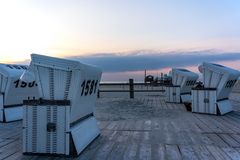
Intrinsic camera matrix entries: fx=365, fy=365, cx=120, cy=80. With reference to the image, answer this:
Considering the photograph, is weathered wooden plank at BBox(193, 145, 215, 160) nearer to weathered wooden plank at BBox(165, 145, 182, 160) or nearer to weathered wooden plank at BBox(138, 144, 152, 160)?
weathered wooden plank at BBox(165, 145, 182, 160)

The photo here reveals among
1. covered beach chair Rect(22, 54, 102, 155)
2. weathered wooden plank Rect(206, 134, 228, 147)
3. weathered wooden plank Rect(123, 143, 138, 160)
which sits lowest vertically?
weathered wooden plank Rect(123, 143, 138, 160)

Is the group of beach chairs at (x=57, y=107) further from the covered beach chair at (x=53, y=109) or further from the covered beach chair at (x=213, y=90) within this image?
the covered beach chair at (x=213, y=90)

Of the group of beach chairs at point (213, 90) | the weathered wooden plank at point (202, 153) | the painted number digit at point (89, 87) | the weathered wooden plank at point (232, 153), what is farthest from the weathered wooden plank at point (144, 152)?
the group of beach chairs at point (213, 90)

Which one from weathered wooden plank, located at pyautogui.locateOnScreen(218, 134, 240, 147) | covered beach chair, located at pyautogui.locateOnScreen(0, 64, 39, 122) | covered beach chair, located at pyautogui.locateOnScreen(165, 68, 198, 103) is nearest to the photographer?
weathered wooden plank, located at pyautogui.locateOnScreen(218, 134, 240, 147)

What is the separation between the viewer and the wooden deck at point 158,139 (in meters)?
4.64

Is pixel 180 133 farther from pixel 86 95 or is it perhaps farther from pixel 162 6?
pixel 162 6

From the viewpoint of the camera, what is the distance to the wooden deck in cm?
464

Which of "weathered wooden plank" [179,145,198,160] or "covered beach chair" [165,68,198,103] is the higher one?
"covered beach chair" [165,68,198,103]

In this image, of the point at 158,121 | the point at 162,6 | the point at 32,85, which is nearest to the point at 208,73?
the point at 158,121

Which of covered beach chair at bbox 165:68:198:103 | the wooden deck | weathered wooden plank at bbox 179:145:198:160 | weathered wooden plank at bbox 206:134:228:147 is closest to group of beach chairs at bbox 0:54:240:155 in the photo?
the wooden deck

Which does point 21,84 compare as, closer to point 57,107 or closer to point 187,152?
point 57,107

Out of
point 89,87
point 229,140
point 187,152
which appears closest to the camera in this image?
point 187,152

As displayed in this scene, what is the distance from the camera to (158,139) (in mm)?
5672

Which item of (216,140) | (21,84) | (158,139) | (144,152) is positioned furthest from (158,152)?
(21,84)
